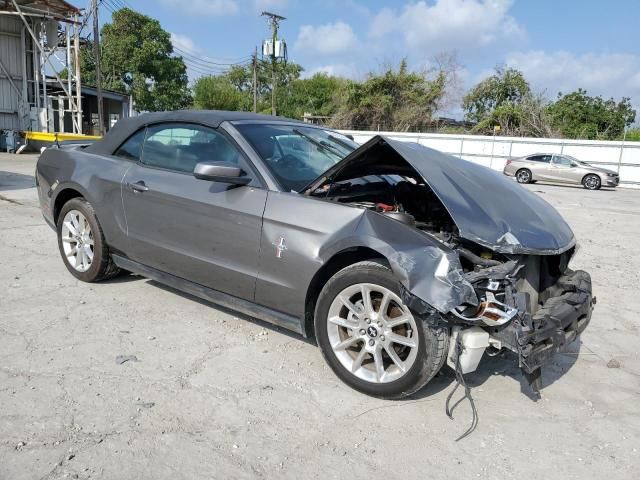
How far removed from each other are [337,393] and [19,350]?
84.5 inches

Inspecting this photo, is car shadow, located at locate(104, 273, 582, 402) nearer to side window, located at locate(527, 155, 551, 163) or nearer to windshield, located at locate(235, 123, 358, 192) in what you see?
windshield, located at locate(235, 123, 358, 192)

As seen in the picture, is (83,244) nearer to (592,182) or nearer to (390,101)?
(592,182)

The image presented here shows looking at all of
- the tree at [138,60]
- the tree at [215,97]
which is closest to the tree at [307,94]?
the tree at [215,97]

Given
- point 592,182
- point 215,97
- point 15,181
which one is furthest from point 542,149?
point 215,97

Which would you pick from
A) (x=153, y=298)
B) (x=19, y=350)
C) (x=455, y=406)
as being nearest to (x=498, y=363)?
(x=455, y=406)

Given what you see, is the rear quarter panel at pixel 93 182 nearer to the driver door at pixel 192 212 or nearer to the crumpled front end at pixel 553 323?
the driver door at pixel 192 212

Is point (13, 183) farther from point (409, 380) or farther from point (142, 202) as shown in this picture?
A: point (409, 380)

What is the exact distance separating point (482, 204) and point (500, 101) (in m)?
39.0

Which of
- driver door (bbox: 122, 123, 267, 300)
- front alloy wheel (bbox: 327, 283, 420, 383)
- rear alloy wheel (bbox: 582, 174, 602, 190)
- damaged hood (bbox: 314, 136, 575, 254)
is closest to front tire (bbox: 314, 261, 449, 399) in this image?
front alloy wheel (bbox: 327, 283, 420, 383)

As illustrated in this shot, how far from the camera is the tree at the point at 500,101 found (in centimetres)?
3519

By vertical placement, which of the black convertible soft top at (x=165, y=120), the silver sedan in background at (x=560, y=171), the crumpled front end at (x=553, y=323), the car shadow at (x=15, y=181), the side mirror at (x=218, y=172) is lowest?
the car shadow at (x=15, y=181)

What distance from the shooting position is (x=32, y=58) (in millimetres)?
25562

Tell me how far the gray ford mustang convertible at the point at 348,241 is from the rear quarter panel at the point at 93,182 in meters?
0.02

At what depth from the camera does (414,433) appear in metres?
2.77
